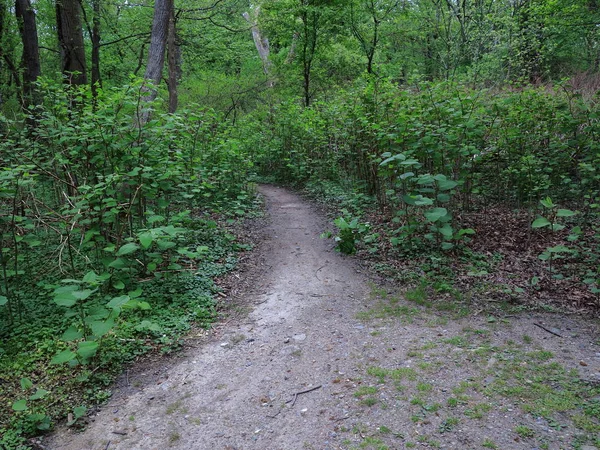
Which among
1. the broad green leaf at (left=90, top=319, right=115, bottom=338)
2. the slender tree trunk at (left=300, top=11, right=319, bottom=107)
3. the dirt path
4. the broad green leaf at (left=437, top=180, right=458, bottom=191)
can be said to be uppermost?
the slender tree trunk at (left=300, top=11, right=319, bottom=107)

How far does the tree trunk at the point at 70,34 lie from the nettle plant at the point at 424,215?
6.96 metres

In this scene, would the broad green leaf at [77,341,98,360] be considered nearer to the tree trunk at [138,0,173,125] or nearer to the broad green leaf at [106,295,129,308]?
the broad green leaf at [106,295,129,308]

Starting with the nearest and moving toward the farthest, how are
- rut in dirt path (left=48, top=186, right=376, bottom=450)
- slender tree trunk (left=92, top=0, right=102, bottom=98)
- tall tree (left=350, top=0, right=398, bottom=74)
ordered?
rut in dirt path (left=48, top=186, right=376, bottom=450)
slender tree trunk (left=92, top=0, right=102, bottom=98)
tall tree (left=350, top=0, right=398, bottom=74)

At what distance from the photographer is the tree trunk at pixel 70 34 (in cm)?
802

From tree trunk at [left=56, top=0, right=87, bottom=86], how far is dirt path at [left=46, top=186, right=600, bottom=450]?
23.6 feet

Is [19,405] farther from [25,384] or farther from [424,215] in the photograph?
[424,215]

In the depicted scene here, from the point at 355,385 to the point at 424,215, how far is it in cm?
299

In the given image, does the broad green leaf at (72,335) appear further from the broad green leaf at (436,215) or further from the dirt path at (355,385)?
the broad green leaf at (436,215)

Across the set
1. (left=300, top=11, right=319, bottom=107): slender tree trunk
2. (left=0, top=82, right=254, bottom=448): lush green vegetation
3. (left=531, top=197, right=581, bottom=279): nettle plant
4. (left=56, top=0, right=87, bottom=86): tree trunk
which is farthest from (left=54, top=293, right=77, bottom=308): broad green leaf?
(left=300, top=11, right=319, bottom=107): slender tree trunk

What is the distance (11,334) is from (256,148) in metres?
9.84

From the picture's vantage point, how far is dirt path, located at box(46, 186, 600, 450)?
2527 millimetres

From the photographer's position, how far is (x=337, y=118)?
920 centimetres

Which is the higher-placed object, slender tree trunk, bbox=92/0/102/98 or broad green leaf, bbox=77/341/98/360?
slender tree trunk, bbox=92/0/102/98

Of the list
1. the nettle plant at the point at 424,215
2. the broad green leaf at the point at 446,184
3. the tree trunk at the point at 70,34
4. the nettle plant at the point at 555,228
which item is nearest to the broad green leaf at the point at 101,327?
the nettle plant at the point at 424,215
